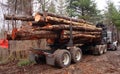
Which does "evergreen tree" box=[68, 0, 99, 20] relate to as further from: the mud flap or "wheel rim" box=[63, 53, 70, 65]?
the mud flap

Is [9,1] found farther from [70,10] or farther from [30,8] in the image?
[70,10]

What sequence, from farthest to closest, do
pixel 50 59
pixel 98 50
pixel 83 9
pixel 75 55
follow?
pixel 83 9 < pixel 98 50 < pixel 75 55 < pixel 50 59

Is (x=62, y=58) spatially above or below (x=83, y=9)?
below

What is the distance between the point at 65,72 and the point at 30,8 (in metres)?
10.5

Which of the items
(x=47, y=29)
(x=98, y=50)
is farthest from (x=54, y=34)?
(x=98, y=50)

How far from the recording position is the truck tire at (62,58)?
996 cm

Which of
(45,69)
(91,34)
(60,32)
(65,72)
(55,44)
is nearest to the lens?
(65,72)

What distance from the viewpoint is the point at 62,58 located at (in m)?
10.2

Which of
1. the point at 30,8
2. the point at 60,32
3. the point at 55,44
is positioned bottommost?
the point at 55,44

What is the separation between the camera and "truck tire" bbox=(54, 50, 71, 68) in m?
9.96

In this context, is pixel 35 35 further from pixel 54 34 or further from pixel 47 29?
pixel 54 34

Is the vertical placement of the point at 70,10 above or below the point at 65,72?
above

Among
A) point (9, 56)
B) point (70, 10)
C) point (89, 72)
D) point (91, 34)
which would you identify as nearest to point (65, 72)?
point (89, 72)

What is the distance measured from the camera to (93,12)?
29.8 m
